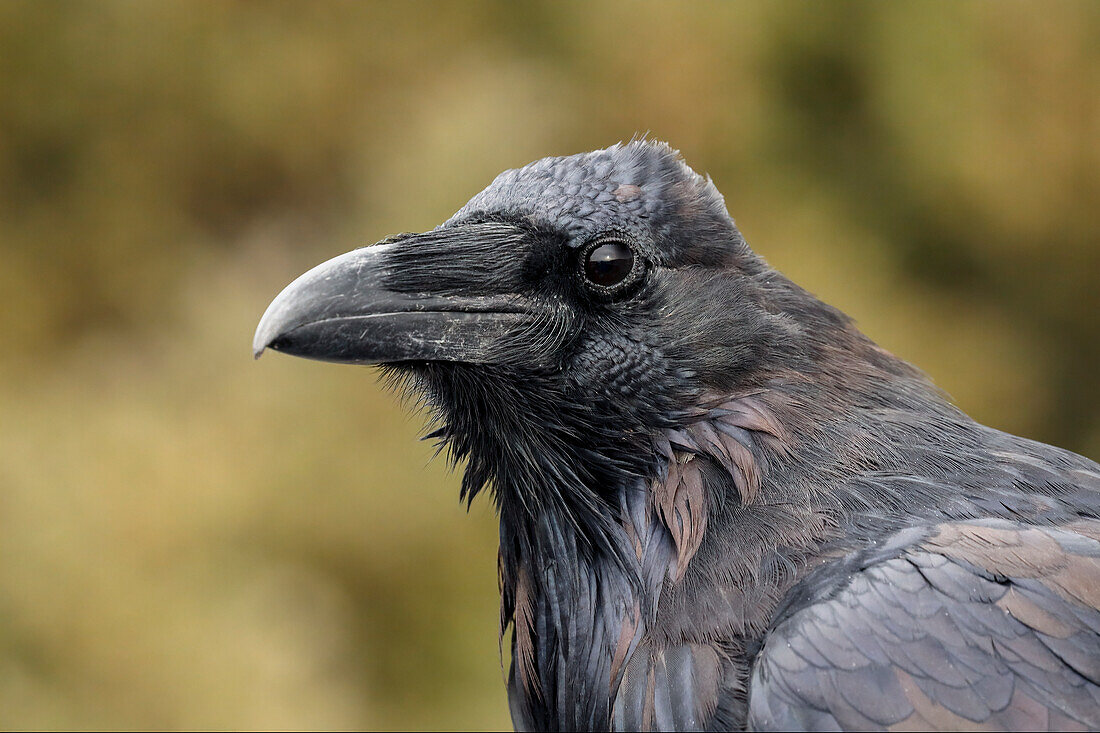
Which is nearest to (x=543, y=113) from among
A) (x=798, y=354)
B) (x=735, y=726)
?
(x=798, y=354)

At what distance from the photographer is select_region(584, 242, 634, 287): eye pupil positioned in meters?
2.33

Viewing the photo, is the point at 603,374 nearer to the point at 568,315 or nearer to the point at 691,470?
the point at 568,315

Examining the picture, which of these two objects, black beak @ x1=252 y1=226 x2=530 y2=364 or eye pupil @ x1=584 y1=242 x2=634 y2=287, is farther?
eye pupil @ x1=584 y1=242 x2=634 y2=287

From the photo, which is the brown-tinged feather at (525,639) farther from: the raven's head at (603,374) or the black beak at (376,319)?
the black beak at (376,319)

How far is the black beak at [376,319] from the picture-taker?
2180mm

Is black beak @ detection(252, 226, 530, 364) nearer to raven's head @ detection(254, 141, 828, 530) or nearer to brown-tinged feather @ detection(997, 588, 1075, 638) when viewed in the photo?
raven's head @ detection(254, 141, 828, 530)

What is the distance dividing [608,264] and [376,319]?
20.8 inches

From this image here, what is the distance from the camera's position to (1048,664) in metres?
1.91

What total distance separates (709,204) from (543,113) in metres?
2.85

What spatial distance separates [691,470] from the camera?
229 cm

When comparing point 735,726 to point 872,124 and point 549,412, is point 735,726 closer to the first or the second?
point 549,412

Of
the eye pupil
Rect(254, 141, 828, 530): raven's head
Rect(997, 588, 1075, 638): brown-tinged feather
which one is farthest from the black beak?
Rect(997, 588, 1075, 638): brown-tinged feather

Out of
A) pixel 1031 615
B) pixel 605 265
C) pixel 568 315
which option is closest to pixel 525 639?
pixel 568 315

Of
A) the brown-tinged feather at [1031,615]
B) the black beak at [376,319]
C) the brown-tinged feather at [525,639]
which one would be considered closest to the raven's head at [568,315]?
the black beak at [376,319]
